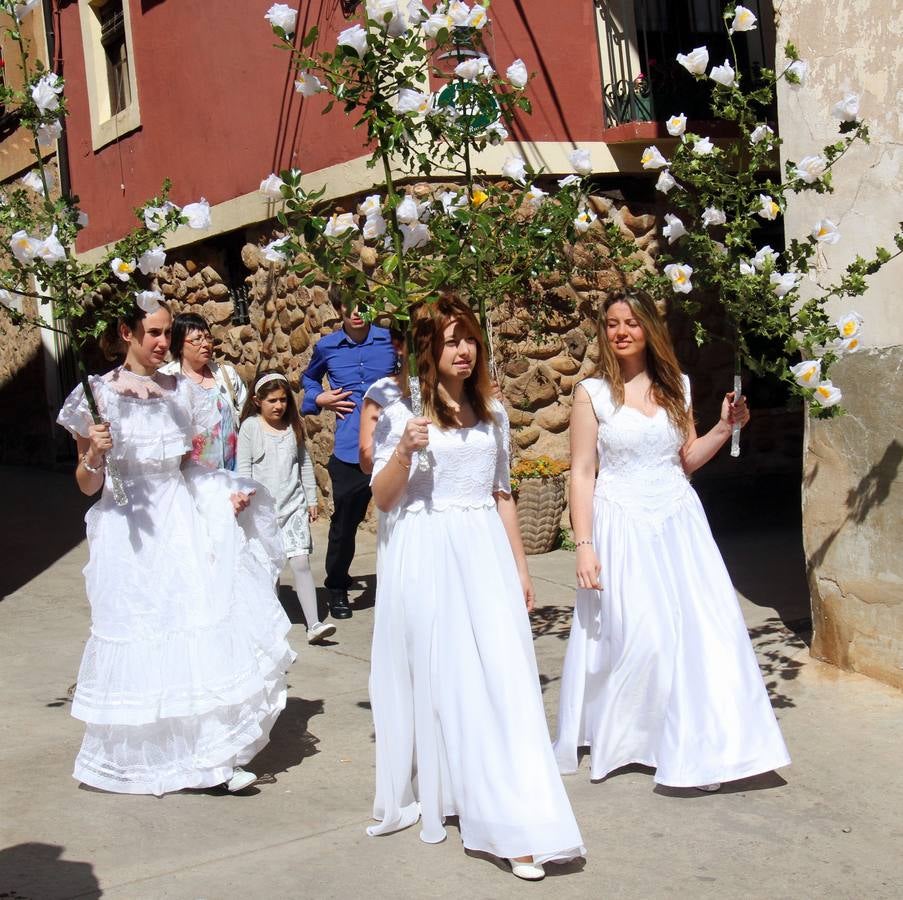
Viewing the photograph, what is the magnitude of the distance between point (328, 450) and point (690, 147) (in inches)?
229

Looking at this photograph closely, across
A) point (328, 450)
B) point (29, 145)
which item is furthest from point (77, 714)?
point (29, 145)

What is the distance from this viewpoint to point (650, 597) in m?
4.68

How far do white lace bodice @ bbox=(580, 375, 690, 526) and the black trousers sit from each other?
2567mm

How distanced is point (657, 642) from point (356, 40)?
7.83 feet

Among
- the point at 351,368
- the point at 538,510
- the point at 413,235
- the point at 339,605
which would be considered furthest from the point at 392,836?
the point at 538,510

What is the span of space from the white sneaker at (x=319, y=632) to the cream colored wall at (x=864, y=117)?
3.09 m

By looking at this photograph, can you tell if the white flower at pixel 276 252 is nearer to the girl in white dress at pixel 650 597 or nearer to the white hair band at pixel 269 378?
the girl in white dress at pixel 650 597

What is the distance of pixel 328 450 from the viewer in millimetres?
10180

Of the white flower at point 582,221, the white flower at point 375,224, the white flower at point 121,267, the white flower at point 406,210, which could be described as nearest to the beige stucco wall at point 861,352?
the white flower at point 582,221

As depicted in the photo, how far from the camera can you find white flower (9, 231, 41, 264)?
430cm

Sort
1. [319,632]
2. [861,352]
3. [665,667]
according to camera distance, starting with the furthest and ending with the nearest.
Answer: [319,632]
[861,352]
[665,667]

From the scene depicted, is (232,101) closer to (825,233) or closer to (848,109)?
(848,109)

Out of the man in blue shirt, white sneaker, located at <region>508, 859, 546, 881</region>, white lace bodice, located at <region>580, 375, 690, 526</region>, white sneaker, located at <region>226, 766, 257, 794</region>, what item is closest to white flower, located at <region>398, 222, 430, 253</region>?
white lace bodice, located at <region>580, 375, 690, 526</region>

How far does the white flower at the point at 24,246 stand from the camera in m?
4.30
